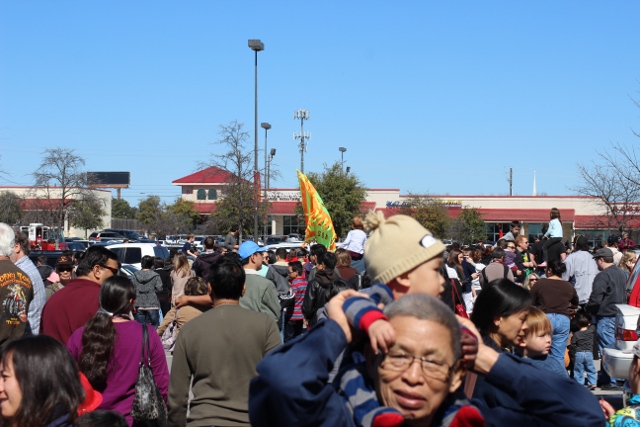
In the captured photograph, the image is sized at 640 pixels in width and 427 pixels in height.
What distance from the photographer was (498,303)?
3.96 m

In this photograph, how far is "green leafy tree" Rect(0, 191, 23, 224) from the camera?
186ft

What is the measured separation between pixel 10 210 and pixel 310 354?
199 ft

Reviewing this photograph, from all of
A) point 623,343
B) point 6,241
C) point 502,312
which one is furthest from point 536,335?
point 623,343

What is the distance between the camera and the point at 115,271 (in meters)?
6.57

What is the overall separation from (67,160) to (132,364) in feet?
146

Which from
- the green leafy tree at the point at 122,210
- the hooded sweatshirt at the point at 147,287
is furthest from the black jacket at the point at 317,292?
the green leafy tree at the point at 122,210

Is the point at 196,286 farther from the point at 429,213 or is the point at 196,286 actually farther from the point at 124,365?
the point at 429,213

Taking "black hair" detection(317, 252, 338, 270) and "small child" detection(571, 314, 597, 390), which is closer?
"black hair" detection(317, 252, 338, 270)

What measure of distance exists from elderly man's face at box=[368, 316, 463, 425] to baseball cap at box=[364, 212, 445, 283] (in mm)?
370

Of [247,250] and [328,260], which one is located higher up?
[247,250]

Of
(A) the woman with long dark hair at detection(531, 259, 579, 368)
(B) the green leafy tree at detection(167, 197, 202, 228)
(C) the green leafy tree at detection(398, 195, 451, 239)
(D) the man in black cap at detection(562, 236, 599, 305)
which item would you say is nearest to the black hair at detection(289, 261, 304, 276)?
(D) the man in black cap at detection(562, 236, 599, 305)

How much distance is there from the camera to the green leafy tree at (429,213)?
178 ft

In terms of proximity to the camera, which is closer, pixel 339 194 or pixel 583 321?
pixel 583 321

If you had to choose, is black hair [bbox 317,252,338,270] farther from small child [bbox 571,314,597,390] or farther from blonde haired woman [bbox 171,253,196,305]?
small child [bbox 571,314,597,390]
